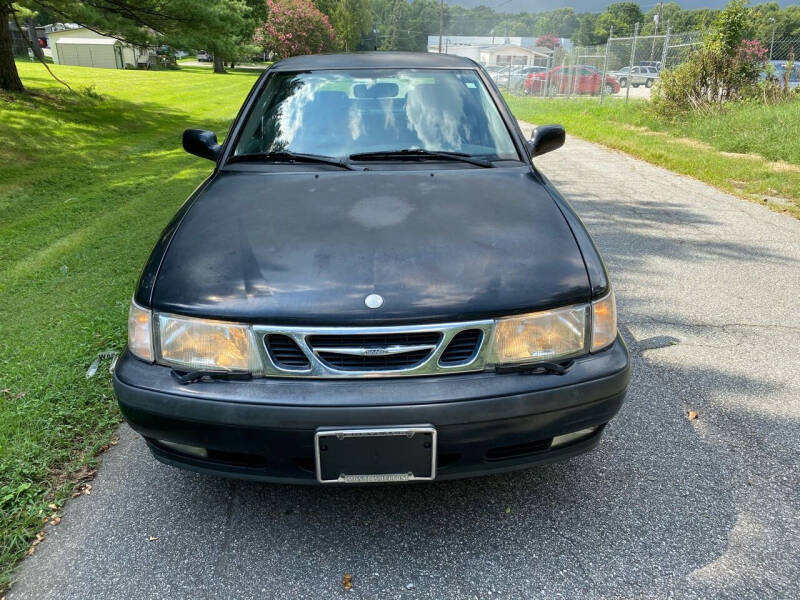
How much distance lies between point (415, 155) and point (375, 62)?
85cm

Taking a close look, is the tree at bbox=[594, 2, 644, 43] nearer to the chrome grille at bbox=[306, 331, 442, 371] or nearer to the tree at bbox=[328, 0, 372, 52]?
the tree at bbox=[328, 0, 372, 52]

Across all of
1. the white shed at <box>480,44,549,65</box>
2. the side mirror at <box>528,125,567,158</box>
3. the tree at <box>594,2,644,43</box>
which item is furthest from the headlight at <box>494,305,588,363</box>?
the tree at <box>594,2,644,43</box>

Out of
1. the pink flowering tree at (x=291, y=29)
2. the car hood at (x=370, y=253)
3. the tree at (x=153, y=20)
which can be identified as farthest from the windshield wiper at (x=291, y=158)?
the pink flowering tree at (x=291, y=29)

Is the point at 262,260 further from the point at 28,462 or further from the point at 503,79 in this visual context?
the point at 503,79

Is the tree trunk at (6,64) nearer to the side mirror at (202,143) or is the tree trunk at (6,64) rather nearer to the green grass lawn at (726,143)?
the side mirror at (202,143)

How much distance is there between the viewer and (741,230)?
20.3 ft

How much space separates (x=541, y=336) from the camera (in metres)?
2.05

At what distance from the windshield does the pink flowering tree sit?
142 feet

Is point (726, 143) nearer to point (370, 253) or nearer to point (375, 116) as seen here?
point (375, 116)

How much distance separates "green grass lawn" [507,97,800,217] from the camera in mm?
8219

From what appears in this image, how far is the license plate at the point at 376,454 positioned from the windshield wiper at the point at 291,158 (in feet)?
4.61

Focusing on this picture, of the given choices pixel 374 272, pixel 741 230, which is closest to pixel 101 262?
pixel 374 272

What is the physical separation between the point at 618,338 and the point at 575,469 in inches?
25.1

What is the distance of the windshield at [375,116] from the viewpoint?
10.1ft
